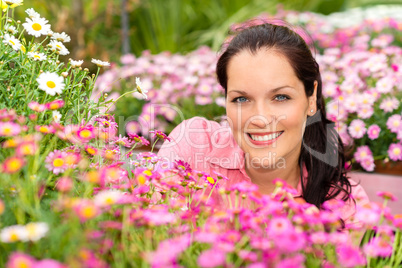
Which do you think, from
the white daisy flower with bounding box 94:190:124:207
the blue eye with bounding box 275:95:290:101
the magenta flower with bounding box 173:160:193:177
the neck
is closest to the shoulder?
the neck

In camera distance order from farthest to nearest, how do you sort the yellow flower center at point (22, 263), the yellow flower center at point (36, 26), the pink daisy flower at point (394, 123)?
the pink daisy flower at point (394, 123), the yellow flower center at point (36, 26), the yellow flower center at point (22, 263)

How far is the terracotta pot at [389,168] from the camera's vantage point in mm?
2408

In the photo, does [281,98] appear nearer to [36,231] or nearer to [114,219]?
[114,219]

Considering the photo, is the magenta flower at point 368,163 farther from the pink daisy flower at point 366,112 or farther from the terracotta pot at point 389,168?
the pink daisy flower at point 366,112

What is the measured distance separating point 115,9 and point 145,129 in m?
2.46

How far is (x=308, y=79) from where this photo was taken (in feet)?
5.89

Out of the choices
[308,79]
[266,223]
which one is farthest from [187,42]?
[266,223]

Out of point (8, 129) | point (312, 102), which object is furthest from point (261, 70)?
point (8, 129)

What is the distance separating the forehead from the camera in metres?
1.59

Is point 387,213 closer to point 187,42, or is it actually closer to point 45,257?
point 45,257

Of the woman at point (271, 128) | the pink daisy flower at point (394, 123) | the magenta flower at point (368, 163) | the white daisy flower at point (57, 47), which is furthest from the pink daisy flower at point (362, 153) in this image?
the white daisy flower at point (57, 47)

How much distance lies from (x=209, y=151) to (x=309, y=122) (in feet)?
1.57

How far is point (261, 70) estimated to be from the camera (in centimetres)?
159

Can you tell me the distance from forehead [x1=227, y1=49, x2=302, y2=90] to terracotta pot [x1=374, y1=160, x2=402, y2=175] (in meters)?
1.00
